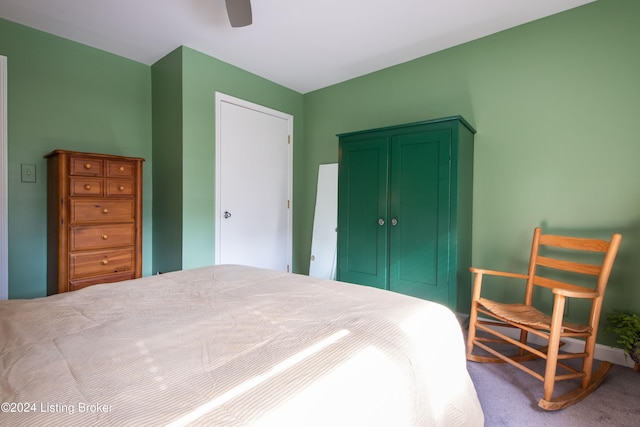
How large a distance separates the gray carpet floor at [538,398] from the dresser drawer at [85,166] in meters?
3.08

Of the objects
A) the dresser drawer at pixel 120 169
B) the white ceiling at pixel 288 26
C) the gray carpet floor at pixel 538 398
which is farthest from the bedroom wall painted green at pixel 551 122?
the dresser drawer at pixel 120 169

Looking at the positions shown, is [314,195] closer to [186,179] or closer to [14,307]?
[186,179]

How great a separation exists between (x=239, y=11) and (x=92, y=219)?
1919 millimetres

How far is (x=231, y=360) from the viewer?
2.42ft

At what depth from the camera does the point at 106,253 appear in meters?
2.43

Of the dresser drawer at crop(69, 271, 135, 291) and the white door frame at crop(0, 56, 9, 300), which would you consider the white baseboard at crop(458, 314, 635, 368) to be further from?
the white door frame at crop(0, 56, 9, 300)

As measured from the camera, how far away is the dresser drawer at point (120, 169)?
2.44m

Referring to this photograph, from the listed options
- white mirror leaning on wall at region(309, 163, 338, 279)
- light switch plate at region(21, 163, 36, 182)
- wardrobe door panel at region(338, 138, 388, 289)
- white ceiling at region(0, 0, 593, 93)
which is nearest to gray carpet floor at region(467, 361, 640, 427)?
wardrobe door panel at region(338, 138, 388, 289)

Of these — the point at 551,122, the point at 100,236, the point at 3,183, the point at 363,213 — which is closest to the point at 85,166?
the point at 100,236

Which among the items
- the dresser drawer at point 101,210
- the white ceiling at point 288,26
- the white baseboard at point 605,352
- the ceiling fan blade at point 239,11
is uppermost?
the white ceiling at point 288,26

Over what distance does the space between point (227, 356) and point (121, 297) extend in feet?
2.35

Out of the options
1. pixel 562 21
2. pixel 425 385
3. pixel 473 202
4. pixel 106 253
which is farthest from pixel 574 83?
pixel 106 253

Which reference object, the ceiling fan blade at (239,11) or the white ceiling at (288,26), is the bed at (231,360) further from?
the white ceiling at (288,26)

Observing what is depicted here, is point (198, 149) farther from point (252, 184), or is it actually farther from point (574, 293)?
point (574, 293)
